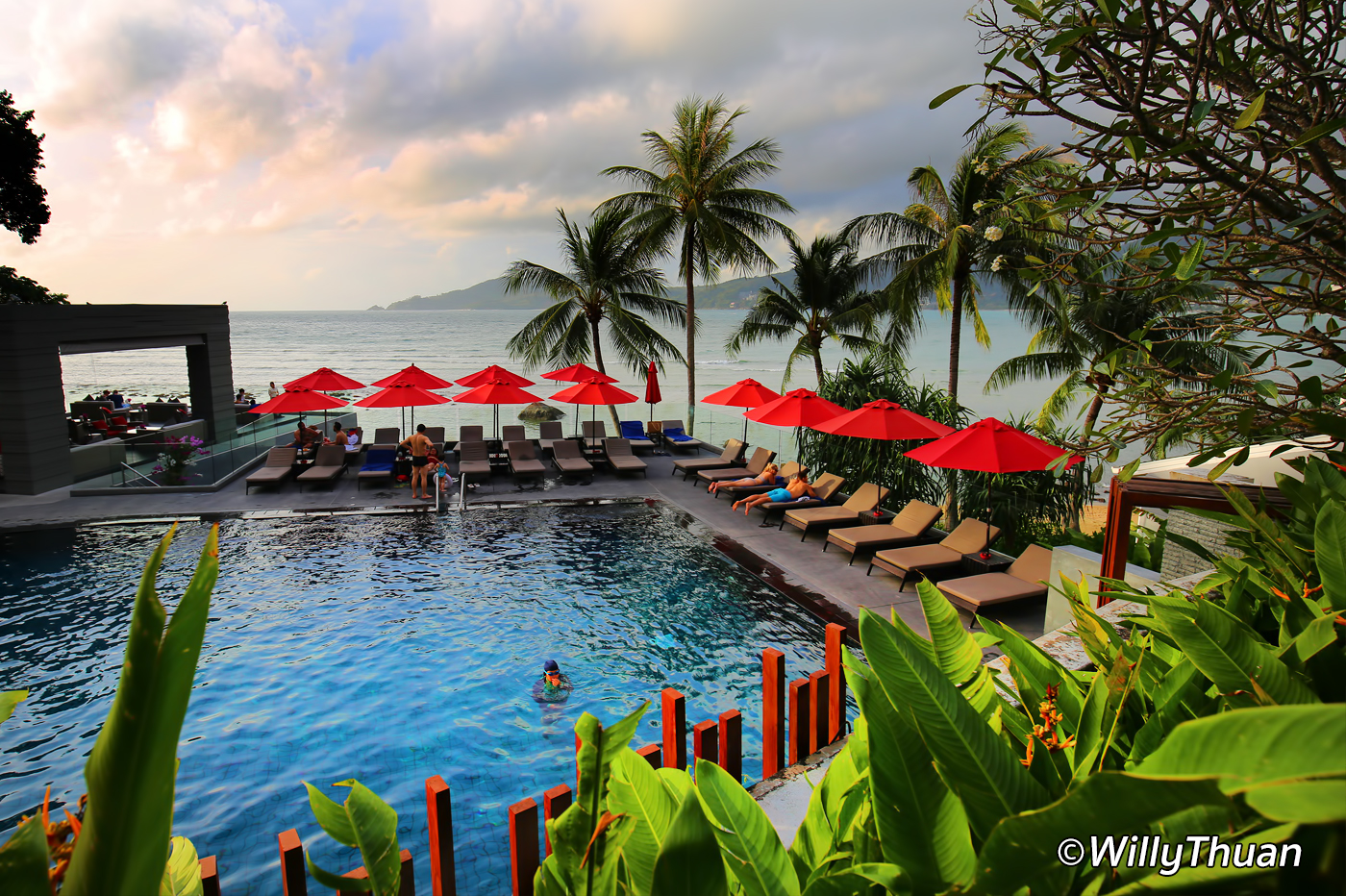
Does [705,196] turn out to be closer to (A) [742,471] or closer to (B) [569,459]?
(B) [569,459]

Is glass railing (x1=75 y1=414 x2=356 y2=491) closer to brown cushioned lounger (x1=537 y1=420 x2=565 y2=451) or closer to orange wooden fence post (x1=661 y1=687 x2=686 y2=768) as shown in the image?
brown cushioned lounger (x1=537 y1=420 x2=565 y2=451)

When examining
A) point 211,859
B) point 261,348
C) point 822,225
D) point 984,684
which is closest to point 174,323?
point 822,225

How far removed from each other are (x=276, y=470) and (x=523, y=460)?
4842mm

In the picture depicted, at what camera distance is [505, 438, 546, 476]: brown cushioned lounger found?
50.2 feet

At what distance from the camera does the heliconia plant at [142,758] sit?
0.63m

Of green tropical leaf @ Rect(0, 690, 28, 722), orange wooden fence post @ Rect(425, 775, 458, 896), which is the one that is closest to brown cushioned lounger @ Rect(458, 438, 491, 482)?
orange wooden fence post @ Rect(425, 775, 458, 896)

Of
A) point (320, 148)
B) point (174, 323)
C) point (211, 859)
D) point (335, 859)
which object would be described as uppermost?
point (320, 148)

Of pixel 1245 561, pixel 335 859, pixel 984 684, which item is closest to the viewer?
pixel 984 684

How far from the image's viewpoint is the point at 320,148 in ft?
73.6

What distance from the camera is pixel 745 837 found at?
4.21 ft

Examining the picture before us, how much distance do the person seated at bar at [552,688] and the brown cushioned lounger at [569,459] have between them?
897 centimetres

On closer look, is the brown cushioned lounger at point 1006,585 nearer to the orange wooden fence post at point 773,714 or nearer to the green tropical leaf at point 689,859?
the orange wooden fence post at point 773,714

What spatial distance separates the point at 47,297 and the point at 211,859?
30960mm

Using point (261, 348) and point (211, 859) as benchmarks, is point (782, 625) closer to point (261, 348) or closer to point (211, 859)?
point (211, 859)
